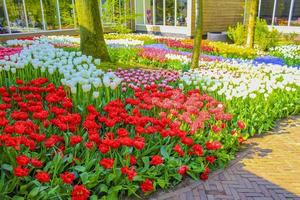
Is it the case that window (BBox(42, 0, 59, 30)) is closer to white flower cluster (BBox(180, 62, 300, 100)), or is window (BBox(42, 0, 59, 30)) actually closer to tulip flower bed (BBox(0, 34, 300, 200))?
white flower cluster (BBox(180, 62, 300, 100))

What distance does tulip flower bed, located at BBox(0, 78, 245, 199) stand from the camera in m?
2.62

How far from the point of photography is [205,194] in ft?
10.2

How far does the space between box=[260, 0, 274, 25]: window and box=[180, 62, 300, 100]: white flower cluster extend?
11410 mm

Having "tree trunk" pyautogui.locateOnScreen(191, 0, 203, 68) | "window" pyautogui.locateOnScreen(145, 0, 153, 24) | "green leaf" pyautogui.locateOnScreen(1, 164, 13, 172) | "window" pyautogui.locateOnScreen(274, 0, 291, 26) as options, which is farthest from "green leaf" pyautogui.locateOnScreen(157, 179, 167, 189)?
"window" pyautogui.locateOnScreen(145, 0, 153, 24)

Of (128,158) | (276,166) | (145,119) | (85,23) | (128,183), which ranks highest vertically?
(85,23)

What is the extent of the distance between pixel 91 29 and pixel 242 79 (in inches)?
164

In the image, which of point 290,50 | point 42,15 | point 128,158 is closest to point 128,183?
point 128,158

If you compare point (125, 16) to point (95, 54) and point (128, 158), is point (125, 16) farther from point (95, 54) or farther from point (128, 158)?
point (128, 158)

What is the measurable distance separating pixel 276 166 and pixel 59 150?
263cm

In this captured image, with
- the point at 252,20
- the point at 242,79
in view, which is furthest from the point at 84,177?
the point at 252,20

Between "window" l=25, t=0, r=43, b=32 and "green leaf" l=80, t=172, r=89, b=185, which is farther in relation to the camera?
"window" l=25, t=0, r=43, b=32

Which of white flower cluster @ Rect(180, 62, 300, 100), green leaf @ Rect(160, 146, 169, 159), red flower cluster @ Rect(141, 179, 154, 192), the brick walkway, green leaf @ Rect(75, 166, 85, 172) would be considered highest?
white flower cluster @ Rect(180, 62, 300, 100)

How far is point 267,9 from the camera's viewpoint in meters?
18.0

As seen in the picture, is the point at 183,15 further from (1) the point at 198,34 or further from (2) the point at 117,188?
(2) the point at 117,188
